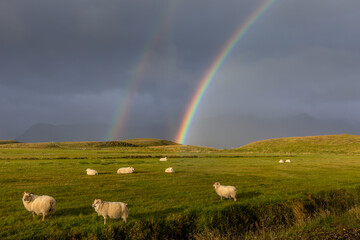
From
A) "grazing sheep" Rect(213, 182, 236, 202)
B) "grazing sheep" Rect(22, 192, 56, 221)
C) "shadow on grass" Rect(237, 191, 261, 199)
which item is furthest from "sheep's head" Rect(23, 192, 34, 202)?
"shadow on grass" Rect(237, 191, 261, 199)

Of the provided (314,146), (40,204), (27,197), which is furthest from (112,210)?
(314,146)

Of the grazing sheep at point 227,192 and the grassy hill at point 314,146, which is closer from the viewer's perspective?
the grazing sheep at point 227,192

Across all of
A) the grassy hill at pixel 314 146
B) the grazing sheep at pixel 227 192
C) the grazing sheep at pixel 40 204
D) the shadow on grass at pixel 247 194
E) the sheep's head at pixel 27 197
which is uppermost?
the grassy hill at pixel 314 146

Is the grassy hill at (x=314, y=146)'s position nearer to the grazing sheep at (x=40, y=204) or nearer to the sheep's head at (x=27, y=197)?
the grazing sheep at (x=40, y=204)

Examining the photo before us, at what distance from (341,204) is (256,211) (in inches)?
375

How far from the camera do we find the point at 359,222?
14.5 m

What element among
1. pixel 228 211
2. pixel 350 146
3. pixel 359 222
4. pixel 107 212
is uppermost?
pixel 350 146

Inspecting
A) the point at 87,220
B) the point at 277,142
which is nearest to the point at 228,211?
the point at 87,220

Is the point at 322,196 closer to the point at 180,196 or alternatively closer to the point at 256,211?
the point at 256,211

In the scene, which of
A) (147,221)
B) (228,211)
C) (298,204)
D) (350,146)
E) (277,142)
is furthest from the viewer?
(277,142)

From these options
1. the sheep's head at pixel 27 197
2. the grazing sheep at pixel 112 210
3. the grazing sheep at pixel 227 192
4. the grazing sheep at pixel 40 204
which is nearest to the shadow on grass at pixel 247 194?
the grazing sheep at pixel 227 192

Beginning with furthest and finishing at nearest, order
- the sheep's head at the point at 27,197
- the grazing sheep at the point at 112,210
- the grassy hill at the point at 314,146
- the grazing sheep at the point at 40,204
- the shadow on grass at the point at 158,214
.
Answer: the grassy hill at the point at 314,146 → the shadow on grass at the point at 158,214 → the sheep's head at the point at 27,197 → the grazing sheep at the point at 40,204 → the grazing sheep at the point at 112,210

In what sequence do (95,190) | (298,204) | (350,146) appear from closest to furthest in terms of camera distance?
(298,204) → (95,190) → (350,146)

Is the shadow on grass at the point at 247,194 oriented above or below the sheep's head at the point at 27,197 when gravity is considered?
below
